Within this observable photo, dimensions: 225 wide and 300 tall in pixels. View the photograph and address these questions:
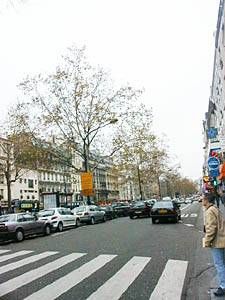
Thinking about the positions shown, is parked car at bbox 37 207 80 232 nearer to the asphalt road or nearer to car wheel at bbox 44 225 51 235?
car wheel at bbox 44 225 51 235

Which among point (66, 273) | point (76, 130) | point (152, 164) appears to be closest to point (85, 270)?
point (66, 273)

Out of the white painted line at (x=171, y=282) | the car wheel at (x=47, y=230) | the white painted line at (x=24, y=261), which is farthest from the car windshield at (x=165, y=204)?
the white painted line at (x=171, y=282)

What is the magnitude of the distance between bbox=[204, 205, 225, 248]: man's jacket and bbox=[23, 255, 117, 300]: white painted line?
2864mm

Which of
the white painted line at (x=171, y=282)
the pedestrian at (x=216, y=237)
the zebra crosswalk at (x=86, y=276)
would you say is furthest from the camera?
the zebra crosswalk at (x=86, y=276)

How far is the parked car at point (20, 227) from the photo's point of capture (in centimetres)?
2183

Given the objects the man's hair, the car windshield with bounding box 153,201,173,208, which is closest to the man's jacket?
the man's hair

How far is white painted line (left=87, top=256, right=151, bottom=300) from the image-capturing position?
8.19 m

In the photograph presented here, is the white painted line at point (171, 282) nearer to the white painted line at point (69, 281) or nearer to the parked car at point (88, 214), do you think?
the white painted line at point (69, 281)

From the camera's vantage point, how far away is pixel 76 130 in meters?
48.2

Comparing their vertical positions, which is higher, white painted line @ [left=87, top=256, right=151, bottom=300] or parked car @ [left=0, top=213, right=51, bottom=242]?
parked car @ [left=0, top=213, right=51, bottom=242]

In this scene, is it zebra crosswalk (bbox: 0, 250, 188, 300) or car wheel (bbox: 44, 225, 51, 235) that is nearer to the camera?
zebra crosswalk (bbox: 0, 250, 188, 300)

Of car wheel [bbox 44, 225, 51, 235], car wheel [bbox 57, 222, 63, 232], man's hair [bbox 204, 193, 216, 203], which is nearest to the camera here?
man's hair [bbox 204, 193, 216, 203]

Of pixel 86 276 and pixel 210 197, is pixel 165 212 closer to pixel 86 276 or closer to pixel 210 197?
pixel 86 276

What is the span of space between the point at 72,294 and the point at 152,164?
230 ft
